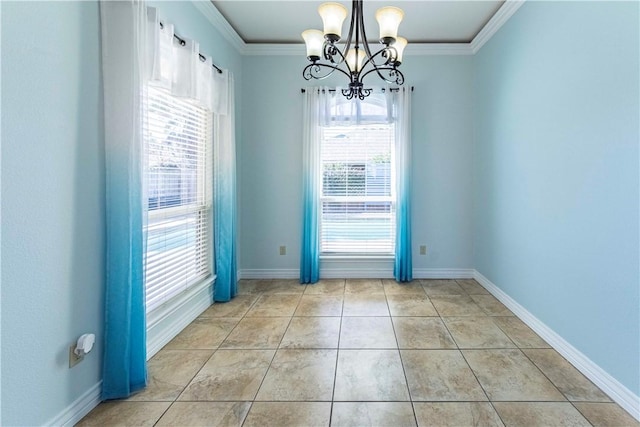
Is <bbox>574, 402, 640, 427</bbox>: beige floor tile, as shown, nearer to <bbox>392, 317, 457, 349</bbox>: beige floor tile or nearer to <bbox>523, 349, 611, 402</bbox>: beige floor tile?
<bbox>523, 349, 611, 402</bbox>: beige floor tile

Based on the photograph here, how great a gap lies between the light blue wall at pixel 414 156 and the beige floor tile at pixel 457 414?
2.27m

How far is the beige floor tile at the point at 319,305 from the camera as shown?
2.91m

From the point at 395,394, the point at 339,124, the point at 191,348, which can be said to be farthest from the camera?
the point at 339,124

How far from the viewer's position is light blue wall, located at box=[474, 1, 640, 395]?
170 cm

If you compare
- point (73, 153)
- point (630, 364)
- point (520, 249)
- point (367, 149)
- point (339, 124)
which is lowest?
point (630, 364)

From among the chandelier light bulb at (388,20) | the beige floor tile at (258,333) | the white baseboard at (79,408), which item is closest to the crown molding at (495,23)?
the chandelier light bulb at (388,20)

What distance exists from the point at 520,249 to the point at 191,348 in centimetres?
283

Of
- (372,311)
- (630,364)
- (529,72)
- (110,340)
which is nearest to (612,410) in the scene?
(630,364)

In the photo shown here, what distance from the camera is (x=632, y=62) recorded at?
5.42 ft

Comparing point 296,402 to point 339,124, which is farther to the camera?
point 339,124

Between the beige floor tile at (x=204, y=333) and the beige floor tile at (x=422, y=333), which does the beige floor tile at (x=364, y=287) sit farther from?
the beige floor tile at (x=204, y=333)

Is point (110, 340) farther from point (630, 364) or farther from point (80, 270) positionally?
point (630, 364)

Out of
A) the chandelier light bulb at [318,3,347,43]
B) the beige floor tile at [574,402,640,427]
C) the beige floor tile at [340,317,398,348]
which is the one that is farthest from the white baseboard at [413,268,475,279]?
the chandelier light bulb at [318,3,347,43]

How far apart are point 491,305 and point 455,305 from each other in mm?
345
